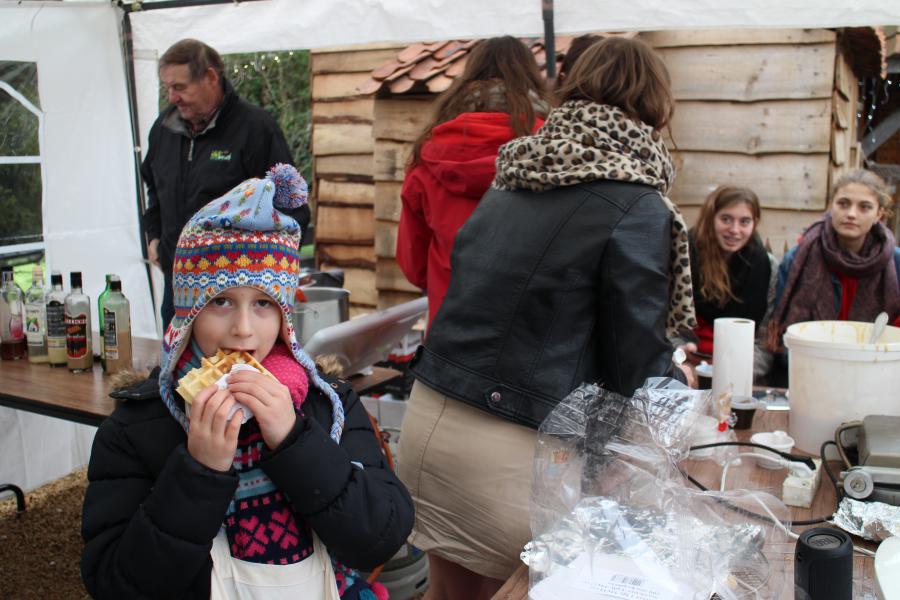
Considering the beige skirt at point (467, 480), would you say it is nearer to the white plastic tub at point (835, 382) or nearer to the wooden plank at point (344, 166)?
the white plastic tub at point (835, 382)

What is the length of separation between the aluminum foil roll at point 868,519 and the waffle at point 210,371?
111 centimetres

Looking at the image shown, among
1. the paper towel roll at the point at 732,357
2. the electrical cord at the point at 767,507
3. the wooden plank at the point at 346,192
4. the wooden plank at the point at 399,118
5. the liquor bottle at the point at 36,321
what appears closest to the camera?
the electrical cord at the point at 767,507

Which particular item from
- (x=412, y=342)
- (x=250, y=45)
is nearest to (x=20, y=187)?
(x=250, y=45)

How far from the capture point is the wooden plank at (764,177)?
4414 mm

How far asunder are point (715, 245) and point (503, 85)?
70.8 inches

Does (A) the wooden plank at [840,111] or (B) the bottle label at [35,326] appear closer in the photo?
(B) the bottle label at [35,326]

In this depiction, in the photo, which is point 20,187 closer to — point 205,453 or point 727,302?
point 205,453

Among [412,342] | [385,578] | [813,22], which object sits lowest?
[385,578]

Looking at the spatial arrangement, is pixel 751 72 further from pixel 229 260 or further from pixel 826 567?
pixel 826 567

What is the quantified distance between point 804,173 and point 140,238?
12.5 feet

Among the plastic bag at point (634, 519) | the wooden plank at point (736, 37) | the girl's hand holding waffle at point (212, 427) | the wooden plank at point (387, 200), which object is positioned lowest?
the plastic bag at point (634, 519)

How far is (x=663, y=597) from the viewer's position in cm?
113

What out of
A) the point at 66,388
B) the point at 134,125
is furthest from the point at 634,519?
the point at 134,125

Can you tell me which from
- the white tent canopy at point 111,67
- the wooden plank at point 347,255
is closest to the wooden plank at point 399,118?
the wooden plank at point 347,255
